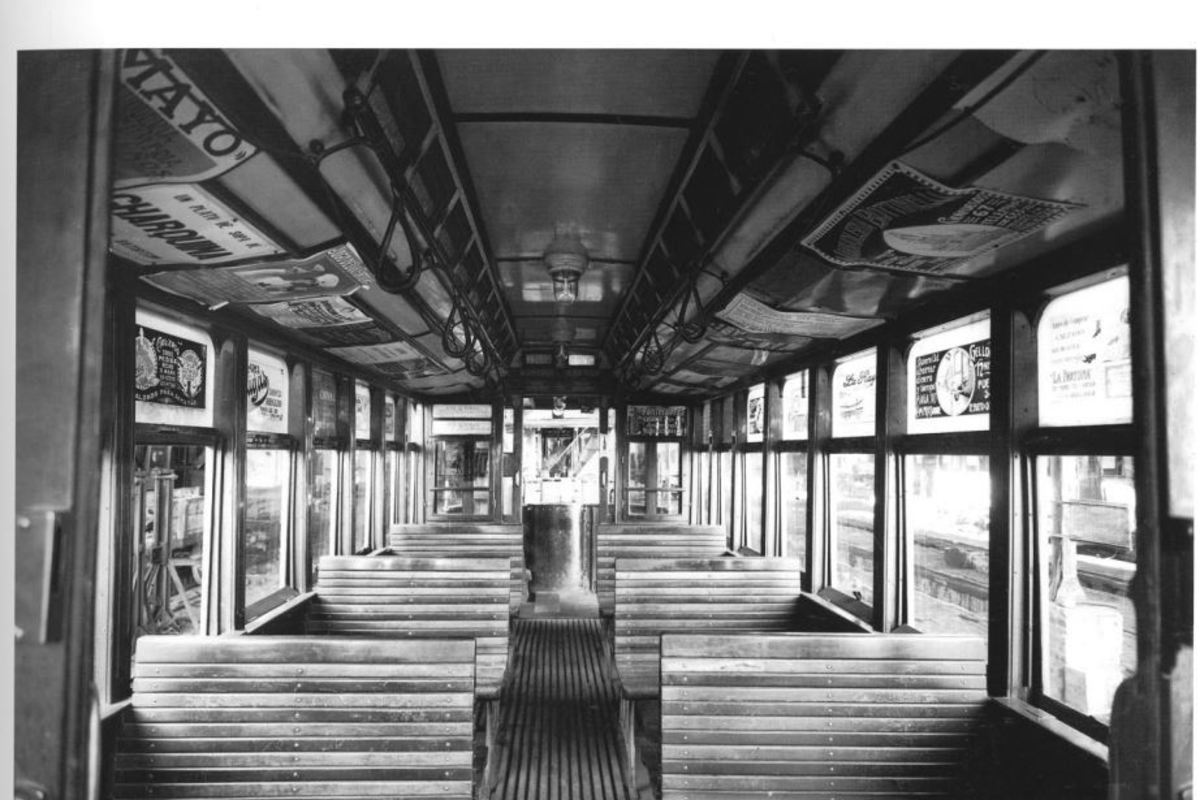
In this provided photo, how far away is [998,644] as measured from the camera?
2555 mm

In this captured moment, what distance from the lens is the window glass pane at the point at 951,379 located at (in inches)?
111

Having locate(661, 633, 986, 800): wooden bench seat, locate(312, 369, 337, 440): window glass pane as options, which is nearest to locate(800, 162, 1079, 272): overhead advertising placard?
locate(661, 633, 986, 800): wooden bench seat

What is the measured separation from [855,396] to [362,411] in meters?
3.76

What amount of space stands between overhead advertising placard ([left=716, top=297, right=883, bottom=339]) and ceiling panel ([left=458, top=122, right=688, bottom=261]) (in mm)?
543

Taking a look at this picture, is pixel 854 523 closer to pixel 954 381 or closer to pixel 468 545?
pixel 954 381

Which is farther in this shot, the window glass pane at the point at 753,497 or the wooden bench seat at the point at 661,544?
the window glass pane at the point at 753,497

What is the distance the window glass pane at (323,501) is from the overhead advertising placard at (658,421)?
3.81 m

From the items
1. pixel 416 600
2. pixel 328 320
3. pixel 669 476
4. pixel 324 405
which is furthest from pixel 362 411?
pixel 669 476

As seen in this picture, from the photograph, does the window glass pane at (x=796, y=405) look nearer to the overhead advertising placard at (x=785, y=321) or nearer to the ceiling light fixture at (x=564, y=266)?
the overhead advertising placard at (x=785, y=321)

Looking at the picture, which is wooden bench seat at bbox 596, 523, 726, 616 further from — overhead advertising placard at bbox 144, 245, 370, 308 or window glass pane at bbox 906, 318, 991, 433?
overhead advertising placard at bbox 144, 245, 370, 308

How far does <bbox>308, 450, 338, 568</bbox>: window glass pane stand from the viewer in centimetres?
466

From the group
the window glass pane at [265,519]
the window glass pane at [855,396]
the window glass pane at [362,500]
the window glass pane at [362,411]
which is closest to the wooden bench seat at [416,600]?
the window glass pane at [265,519]

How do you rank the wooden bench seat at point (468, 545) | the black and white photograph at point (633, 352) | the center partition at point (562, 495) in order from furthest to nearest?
1. the center partition at point (562, 495)
2. the wooden bench seat at point (468, 545)
3. the black and white photograph at point (633, 352)
